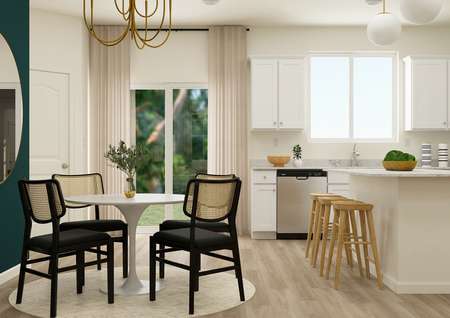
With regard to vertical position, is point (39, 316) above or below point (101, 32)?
below

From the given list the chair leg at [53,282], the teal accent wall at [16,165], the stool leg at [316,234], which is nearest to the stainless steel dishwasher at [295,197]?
the stool leg at [316,234]

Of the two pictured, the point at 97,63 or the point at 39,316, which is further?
the point at 97,63

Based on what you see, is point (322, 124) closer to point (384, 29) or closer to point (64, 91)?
point (384, 29)

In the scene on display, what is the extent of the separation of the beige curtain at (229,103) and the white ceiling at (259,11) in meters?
0.26

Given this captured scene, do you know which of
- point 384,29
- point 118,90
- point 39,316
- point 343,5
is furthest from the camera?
point 118,90

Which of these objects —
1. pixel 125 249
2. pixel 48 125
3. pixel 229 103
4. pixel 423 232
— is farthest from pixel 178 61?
pixel 423 232

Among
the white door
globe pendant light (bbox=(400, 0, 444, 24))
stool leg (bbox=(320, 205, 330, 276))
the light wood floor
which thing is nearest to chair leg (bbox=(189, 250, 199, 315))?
the light wood floor

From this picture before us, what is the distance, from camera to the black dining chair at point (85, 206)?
13.3ft

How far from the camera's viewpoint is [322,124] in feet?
22.9

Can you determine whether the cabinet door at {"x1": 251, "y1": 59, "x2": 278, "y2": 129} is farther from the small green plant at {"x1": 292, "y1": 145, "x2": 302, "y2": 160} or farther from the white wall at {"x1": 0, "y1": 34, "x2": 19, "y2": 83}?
the white wall at {"x1": 0, "y1": 34, "x2": 19, "y2": 83}

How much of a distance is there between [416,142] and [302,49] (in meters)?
2.04

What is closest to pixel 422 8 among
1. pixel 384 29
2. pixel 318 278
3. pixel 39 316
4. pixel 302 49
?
pixel 384 29

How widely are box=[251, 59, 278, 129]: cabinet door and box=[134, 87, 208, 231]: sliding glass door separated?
755 millimetres

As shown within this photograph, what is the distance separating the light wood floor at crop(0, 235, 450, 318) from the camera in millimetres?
3277
